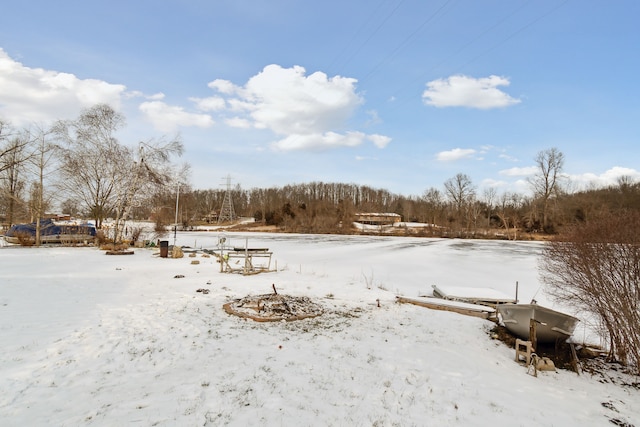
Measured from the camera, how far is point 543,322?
21.7 ft

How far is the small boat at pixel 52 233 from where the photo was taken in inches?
787

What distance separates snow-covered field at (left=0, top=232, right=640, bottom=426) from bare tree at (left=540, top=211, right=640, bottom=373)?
37.0 inches

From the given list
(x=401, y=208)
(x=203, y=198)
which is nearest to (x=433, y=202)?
(x=401, y=208)

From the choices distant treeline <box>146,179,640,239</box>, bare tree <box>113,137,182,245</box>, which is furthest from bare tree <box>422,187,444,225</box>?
bare tree <box>113,137,182,245</box>

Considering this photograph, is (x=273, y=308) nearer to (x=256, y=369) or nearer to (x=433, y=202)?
(x=256, y=369)

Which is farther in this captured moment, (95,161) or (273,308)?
(95,161)

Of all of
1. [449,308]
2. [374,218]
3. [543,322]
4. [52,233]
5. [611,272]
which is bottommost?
[449,308]

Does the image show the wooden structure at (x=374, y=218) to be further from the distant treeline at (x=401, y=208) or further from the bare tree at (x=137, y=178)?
the bare tree at (x=137, y=178)

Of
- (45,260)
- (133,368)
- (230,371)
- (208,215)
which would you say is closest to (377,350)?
(230,371)

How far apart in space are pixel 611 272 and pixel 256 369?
6.00 meters

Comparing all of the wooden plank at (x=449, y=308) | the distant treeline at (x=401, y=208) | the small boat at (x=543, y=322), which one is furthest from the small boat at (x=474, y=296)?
the distant treeline at (x=401, y=208)

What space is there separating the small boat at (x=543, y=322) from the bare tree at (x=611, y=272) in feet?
1.50

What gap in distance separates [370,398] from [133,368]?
3297mm

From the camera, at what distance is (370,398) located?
169 inches
